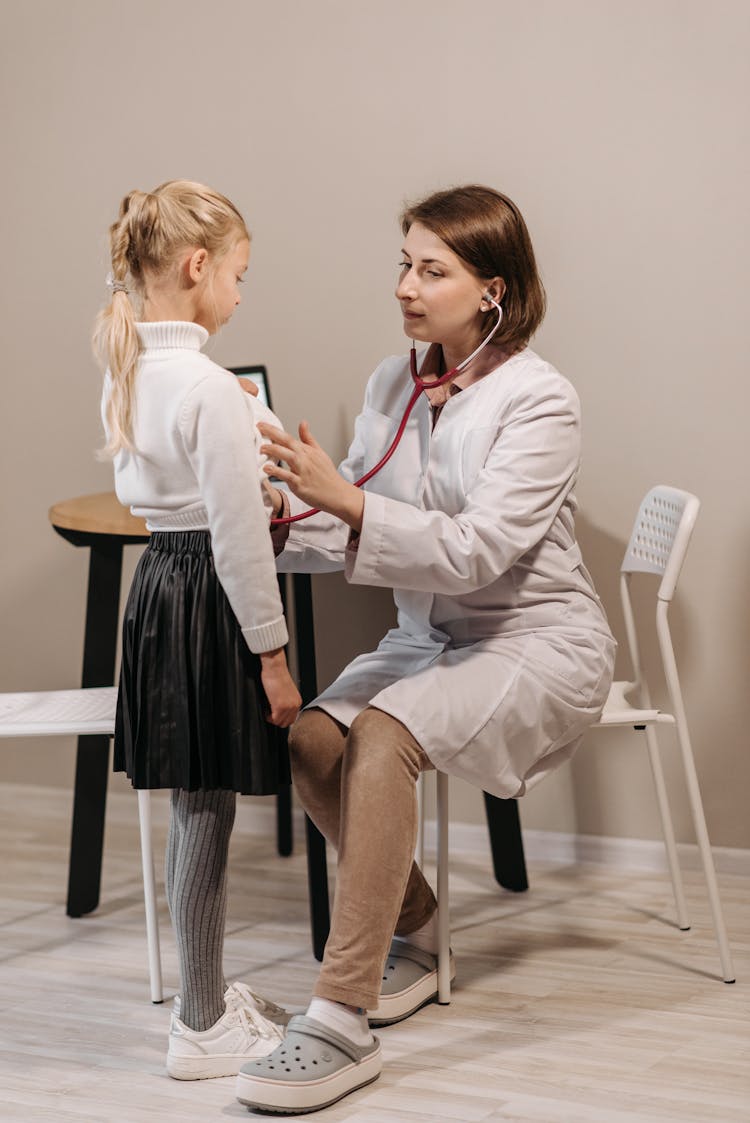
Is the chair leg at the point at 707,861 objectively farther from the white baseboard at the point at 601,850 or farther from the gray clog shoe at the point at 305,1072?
the gray clog shoe at the point at 305,1072

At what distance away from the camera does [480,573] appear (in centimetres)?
182

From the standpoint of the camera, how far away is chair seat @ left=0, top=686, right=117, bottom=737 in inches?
78.9

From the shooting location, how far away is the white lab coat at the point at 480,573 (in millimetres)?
1786

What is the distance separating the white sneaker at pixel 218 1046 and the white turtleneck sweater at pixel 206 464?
0.52 m

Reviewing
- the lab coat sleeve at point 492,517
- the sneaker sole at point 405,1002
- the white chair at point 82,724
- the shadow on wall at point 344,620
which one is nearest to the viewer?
the lab coat sleeve at point 492,517

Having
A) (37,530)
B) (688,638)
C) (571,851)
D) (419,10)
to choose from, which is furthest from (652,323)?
(37,530)

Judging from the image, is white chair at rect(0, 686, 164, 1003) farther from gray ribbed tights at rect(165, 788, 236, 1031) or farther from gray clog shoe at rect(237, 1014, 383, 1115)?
gray clog shoe at rect(237, 1014, 383, 1115)

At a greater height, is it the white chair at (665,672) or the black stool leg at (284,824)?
the white chair at (665,672)

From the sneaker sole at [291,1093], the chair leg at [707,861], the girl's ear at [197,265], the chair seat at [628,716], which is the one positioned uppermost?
the girl's ear at [197,265]

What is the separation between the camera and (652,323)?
2471 millimetres

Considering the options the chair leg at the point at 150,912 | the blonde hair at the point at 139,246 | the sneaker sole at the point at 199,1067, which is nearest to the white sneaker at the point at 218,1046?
the sneaker sole at the point at 199,1067

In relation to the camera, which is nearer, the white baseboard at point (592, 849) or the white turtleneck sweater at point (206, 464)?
the white turtleneck sweater at point (206, 464)

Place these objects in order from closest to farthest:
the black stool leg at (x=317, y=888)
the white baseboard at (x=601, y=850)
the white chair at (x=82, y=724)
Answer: the white chair at (x=82, y=724)
the black stool leg at (x=317, y=888)
the white baseboard at (x=601, y=850)

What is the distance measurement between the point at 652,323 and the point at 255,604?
1.16 m
